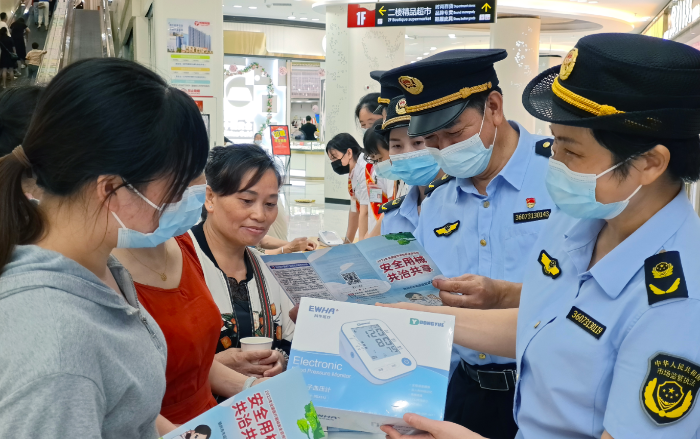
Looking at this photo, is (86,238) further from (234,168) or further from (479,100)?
(479,100)

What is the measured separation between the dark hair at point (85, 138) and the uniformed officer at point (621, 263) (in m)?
0.82

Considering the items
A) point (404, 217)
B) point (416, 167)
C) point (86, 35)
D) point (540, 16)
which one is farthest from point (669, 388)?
point (540, 16)

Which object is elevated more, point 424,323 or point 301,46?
point 301,46

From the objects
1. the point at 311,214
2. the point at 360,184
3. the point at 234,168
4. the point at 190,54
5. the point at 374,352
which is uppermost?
the point at 190,54

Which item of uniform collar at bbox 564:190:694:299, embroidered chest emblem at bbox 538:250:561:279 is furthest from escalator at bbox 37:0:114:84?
uniform collar at bbox 564:190:694:299

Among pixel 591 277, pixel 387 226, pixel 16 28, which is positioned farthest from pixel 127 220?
pixel 16 28

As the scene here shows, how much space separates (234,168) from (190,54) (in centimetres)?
606

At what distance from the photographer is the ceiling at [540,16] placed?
13531mm

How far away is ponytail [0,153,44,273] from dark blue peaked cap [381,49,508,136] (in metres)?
1.42

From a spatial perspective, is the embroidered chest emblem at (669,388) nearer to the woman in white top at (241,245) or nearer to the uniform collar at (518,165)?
the uniform collar at (518,165)

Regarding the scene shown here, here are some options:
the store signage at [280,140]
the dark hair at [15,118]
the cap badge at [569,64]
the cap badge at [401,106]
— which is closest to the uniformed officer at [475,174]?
the cap badge at [401,106]

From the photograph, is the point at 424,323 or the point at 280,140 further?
the point at 280,140

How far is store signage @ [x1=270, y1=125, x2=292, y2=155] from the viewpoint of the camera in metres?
16.7

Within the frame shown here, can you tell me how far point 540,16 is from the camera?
47.1 ft
